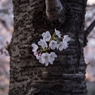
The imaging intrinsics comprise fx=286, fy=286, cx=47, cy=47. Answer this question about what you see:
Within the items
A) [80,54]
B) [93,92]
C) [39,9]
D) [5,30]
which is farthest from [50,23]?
[5,30]

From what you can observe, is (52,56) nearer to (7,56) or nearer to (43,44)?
(43,44)

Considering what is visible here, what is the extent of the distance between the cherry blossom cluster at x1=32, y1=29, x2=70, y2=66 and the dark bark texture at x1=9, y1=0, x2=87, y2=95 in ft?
0.18

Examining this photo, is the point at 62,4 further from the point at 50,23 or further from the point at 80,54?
the point at 80,54

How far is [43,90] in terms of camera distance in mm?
1248

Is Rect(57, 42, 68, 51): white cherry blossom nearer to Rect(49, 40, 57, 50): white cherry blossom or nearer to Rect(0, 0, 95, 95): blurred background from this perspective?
Rect(49, 40, 57, 50): white cherry blossom

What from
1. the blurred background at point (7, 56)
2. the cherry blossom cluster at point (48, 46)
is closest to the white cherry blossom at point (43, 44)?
the cherry blossom cluster at point (48, 46)

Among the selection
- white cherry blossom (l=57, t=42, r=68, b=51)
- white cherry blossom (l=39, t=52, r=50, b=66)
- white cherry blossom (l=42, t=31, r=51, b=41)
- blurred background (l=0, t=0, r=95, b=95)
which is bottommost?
white cherry blossom (l=39, t=52, r=50, b=66)

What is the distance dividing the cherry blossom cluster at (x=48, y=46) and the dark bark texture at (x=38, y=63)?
6 cm

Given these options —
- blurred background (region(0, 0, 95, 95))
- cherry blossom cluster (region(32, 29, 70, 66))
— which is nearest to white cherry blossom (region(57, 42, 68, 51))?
cherry blossom cluster (region(32, 29, 70, 66))

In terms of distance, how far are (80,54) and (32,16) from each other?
289 millimetres

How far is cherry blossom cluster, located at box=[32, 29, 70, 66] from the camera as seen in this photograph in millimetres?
1204

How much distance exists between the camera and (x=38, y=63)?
1.29 meters

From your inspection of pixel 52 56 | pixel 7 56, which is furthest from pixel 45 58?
pixel 7 56

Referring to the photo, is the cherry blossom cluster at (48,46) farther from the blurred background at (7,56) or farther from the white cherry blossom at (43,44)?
the blurred background at (7,56)
